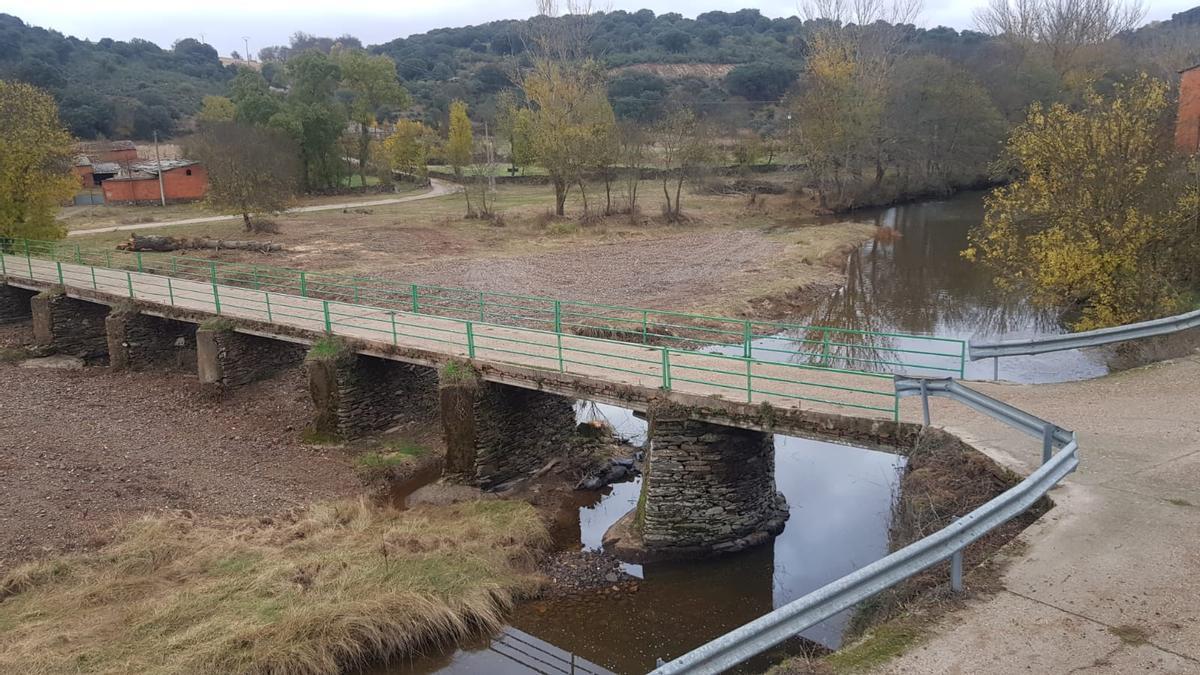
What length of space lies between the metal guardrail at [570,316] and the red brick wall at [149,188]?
2112 cm

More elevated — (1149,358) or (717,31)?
(717,31)

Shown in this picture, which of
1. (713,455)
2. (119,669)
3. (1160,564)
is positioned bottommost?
(119,669)

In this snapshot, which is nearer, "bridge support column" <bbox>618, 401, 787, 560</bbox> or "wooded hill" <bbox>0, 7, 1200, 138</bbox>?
"bridge support column" <bbox>618, 401, 787, 560</bbox>

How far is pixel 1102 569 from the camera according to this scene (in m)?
6.98

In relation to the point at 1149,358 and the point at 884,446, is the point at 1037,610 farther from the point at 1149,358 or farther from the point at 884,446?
the point at 1149,358

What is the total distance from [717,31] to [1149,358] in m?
173

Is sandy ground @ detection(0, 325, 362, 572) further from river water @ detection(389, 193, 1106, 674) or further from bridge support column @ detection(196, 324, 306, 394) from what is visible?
river water @ detection(389, 193, 1106, 674)

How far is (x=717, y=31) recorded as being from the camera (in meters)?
→ 175

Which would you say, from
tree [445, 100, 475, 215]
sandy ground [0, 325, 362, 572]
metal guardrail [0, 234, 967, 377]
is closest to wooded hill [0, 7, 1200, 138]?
tree [445, 100, 475, 215]

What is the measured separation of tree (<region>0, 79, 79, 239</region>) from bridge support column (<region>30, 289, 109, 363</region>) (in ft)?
24.8

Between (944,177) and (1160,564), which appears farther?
(944,177)

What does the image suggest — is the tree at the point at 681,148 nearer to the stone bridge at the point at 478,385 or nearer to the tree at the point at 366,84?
the stone bridge at the point at 478,385

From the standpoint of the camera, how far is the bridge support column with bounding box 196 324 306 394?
2012cm

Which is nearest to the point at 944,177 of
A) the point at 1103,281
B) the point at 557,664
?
the point at 1103,281
